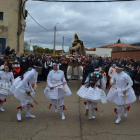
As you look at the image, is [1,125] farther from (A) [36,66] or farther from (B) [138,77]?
(B) [138,77]

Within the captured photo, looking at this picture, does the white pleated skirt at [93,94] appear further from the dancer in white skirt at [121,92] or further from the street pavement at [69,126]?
the street pavement at [69,126]

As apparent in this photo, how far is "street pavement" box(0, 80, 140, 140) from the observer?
4.59 meters

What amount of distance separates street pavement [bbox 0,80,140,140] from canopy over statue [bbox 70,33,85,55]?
23.3ft

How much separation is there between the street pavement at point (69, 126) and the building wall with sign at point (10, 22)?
1357cm

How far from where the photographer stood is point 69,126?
5.26 meters

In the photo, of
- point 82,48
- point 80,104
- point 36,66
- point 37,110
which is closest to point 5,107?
point 37,110

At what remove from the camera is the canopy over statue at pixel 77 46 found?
13535 millimetres

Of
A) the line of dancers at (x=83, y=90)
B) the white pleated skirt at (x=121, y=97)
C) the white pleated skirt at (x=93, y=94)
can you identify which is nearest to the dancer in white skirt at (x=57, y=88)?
the line of dancers at (x=83, y=90)

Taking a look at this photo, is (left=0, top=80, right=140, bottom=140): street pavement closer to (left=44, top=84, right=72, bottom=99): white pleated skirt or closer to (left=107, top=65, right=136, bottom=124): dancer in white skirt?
(left=107, top=65, right=136, bottom=124): dancer in white skirt

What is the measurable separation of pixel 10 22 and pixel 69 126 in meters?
16.5

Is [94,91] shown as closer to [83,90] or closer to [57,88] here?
[83,90]

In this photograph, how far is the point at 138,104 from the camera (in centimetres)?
794

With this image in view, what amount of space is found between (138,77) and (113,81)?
4097 mm

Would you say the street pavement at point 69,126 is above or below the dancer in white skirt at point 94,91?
below
